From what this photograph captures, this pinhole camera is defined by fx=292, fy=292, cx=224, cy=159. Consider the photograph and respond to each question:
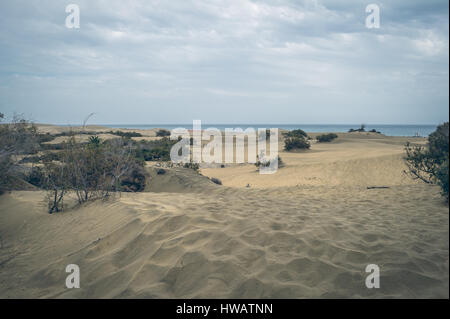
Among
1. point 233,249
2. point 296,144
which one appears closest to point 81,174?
point 233,249

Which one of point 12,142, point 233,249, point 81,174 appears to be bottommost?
point 233,249

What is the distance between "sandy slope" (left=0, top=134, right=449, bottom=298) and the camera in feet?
9.21

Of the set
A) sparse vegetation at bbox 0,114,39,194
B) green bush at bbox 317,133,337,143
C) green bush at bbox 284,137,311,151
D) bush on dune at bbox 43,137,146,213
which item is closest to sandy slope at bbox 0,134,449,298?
bush on dune at bbox 43,137,146,213

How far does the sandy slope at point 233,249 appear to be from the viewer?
2809 mm

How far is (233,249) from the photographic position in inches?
140

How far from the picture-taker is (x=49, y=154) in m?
7.54

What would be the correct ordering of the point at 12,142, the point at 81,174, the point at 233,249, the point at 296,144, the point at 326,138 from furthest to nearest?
the point at 326,138 < the point at 296,144 < the point at 81,174 < the point at 12,142 < the point at 233,249

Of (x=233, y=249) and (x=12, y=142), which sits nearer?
(x=233, y=249)

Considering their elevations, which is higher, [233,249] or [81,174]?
[81,174]

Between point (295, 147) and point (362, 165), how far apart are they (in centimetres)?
879

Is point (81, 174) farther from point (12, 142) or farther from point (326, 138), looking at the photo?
point (326, 138)

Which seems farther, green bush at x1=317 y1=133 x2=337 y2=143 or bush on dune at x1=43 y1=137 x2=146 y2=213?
green bush at x1=317 y1=133 x2=337 y2=143

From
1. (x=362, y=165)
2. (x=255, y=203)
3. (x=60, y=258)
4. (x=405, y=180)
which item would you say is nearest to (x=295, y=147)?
(x=362, y=165)

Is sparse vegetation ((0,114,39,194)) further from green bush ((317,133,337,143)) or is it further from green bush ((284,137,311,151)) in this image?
green bush ((317,133,337,143))
